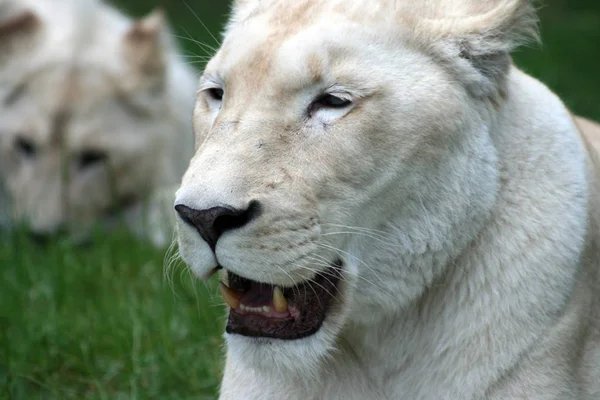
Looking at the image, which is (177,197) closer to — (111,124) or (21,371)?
(21,371)

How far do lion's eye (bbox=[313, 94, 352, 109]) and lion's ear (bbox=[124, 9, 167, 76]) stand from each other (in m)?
4.05

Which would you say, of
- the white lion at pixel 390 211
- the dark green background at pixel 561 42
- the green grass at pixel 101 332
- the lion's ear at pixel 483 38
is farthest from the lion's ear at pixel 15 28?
the lion's ear at pixel 483 38

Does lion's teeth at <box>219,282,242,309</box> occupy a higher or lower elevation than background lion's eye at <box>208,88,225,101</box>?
lower

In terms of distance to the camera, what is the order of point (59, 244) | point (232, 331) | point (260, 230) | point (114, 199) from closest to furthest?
point (260, 230)
point (232, 331)
point (59, 244)
point (114, 199)

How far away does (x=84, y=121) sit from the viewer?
6.07 m

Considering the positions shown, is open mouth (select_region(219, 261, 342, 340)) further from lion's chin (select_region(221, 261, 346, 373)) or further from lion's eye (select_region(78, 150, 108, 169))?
lion's eye (select_region(78, 150, 108, 169))

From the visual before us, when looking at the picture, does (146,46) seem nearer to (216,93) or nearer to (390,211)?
(216,93)

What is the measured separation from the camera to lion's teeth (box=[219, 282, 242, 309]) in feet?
8.04

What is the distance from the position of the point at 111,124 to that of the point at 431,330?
395cm

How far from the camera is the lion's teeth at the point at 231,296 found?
8.04ft

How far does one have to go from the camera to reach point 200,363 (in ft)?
11.4

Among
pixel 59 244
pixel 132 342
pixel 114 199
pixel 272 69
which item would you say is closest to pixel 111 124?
pixel 114 199

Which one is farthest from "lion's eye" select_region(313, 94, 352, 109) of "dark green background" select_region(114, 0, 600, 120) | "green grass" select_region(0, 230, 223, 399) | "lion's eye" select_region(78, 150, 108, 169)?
"lion's eye" select_region(78, 150, 108, 169)

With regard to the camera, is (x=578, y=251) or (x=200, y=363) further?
→ (x=200, y=363)
